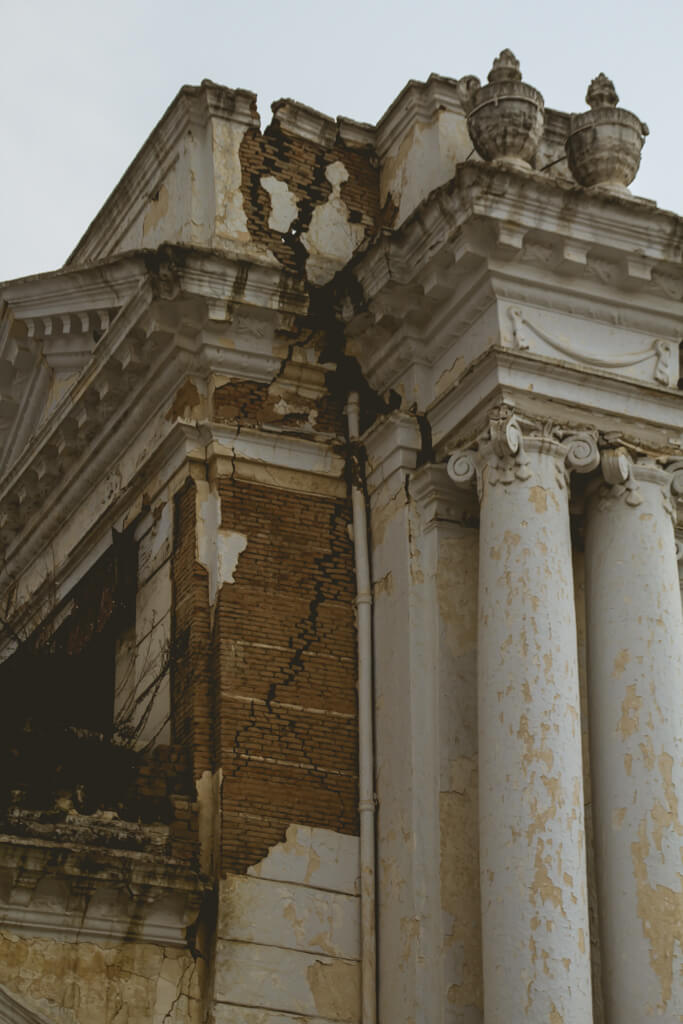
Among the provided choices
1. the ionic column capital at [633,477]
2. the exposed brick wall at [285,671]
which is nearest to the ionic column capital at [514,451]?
the ionic column capital at [633,477]

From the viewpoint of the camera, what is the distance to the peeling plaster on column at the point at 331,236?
15352 millimetres

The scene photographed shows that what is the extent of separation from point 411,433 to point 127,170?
14.3ft

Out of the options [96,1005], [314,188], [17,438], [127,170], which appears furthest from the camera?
[17,438]

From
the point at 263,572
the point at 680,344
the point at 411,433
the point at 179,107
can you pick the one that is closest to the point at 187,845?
the point at 263,572

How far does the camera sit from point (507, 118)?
14430 millimetres

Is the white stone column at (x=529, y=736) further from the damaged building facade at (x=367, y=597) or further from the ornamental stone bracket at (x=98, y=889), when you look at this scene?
the ornamental stone bracket at (x=98, y=889)

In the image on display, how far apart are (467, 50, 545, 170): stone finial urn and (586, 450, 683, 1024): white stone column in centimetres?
252

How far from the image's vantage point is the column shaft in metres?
11.8

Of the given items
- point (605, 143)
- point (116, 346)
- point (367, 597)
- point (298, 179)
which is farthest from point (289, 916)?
point (605, 143)

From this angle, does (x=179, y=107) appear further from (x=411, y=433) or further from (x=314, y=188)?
(x=411, y=433)

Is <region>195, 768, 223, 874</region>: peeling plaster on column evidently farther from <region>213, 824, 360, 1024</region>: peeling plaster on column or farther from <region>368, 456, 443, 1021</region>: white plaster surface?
<region>368, 456, 443, 1021</region>: white plaster surface

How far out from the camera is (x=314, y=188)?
625 inches

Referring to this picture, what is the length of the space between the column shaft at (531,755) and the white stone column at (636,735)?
38 centimetres

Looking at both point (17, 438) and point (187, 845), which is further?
point (17, 438)
